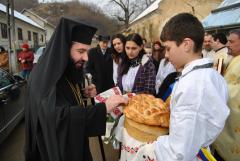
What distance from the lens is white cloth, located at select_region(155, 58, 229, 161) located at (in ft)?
5.12

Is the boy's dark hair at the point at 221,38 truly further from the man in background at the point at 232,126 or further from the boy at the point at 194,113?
the boy at the point at 194,113

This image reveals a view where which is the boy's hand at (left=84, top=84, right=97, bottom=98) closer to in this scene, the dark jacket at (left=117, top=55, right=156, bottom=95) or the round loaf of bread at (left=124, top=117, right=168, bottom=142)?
the round loaf of bread at (left=124, top=117, right=168, bottom=142)

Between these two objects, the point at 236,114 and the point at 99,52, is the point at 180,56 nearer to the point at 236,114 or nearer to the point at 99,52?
the point at 236,114

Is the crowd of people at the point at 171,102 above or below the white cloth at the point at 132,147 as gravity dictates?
above

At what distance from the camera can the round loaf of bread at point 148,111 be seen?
1.94m

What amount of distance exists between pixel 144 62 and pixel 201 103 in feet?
8.28

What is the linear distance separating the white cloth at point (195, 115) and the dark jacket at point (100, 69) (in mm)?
4820

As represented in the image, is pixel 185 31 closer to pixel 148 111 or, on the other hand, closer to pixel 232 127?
pixel 148 111

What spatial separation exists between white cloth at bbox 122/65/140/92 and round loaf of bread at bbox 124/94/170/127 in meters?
1.73

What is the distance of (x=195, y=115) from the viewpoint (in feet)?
5.09

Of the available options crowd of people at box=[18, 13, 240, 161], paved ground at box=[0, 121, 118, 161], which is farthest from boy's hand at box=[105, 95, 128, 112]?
paved ground at box=[0, 121, 118, 161]

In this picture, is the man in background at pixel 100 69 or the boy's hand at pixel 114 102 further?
the man in background at pixel 100 69

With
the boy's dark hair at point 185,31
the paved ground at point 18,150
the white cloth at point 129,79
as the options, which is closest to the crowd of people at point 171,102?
the boy's dark hair at point 185,31

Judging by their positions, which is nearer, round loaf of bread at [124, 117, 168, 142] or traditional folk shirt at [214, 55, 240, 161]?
round loaf of bread at [124, 117, 168, 142]
